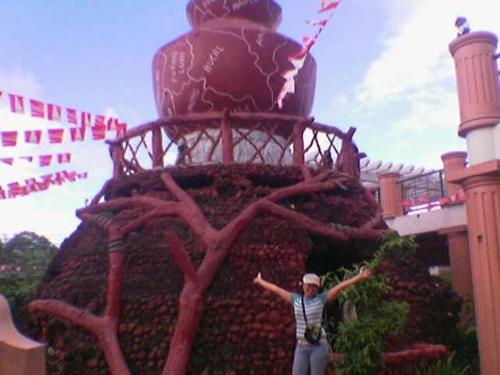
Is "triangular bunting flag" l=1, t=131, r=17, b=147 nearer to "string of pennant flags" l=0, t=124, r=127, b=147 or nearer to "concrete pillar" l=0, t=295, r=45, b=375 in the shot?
"string of pennant flags" l=0, t=124, r=127, b=147

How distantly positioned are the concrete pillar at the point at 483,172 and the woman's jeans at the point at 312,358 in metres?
3.65

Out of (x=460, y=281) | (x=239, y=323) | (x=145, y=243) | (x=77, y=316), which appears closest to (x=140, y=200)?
(x=145, y=243)

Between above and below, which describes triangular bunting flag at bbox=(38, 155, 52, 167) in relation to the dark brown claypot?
below

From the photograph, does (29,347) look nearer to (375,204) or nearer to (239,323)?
(239,323)

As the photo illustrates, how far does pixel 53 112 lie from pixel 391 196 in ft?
25.1

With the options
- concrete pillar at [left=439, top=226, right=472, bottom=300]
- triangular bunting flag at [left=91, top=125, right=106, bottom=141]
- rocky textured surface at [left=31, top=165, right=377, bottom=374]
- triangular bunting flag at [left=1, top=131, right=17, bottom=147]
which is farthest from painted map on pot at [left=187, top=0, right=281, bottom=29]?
concrete pillar at [left=439, top=226, right=472, bottom=300]

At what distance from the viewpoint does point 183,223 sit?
791cm

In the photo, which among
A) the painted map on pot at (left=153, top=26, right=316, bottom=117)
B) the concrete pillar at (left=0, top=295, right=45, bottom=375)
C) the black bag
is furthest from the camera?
the painted map on pot at (left=153, top=26, right=316, bottom=117)

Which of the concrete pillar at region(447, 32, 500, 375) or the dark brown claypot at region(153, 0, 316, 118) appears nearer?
the concrete pillar at region(447, 32, 500, 375)

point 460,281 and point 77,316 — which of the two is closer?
point 77,316

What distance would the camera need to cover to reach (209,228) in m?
7.61

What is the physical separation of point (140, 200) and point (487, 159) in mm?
4234

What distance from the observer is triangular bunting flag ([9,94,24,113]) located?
10.5m

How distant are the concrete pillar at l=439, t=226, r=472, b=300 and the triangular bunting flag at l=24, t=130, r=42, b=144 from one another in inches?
303
